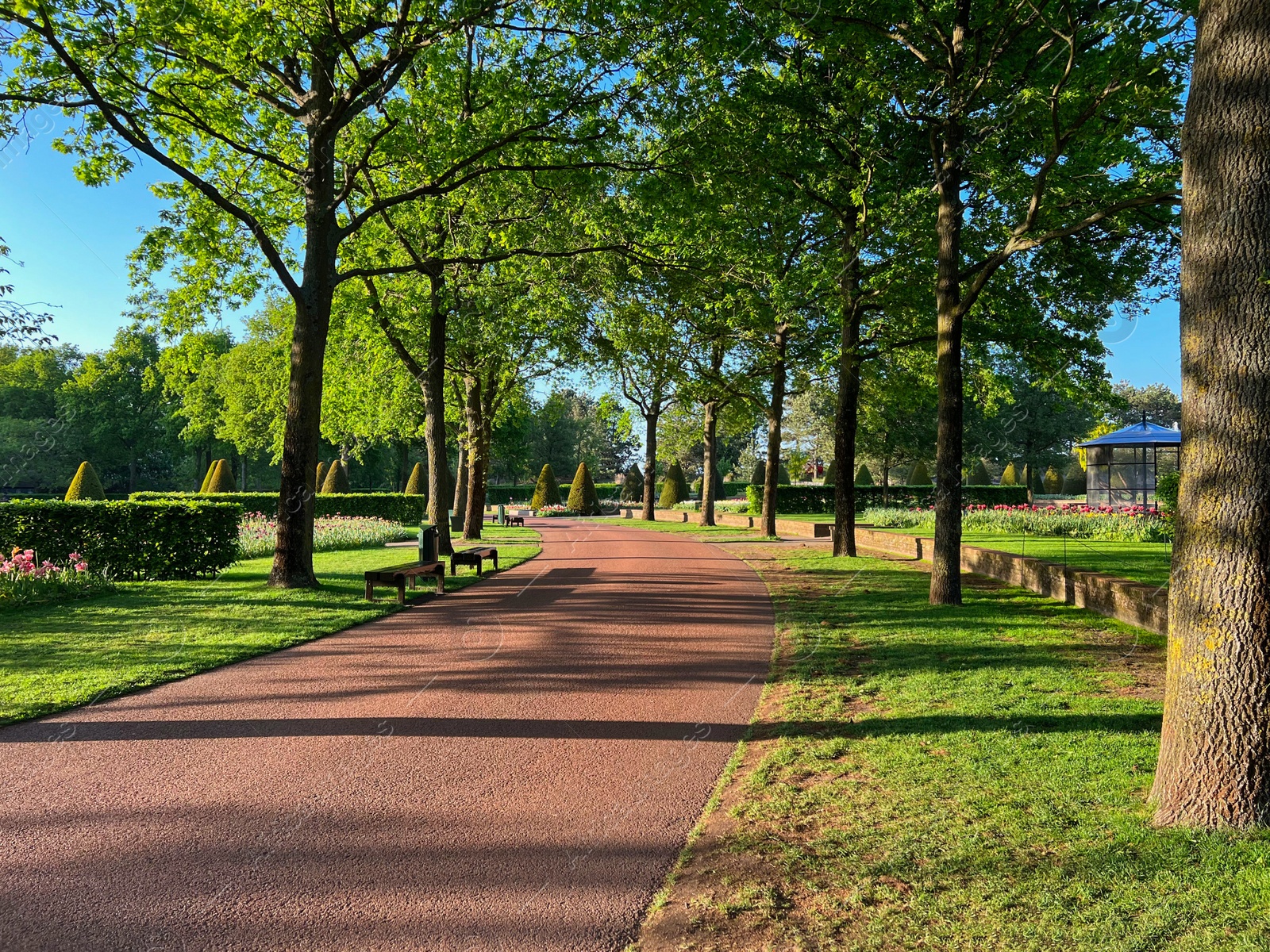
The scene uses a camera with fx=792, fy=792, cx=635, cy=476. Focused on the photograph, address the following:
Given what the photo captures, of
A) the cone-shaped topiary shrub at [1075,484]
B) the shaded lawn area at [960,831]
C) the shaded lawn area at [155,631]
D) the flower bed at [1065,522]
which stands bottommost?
the shaded lawn area at [155,631]

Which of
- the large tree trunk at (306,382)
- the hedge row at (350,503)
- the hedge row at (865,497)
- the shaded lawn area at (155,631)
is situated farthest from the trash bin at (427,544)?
the hedge row at (865,497)

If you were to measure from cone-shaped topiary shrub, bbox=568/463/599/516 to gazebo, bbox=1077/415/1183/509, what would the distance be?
26.2 metres

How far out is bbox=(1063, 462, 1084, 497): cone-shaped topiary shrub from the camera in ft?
153

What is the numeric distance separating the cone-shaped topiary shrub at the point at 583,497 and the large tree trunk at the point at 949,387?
36818 millimetres

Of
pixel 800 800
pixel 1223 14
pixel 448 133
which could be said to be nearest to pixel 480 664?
pixel 800 800

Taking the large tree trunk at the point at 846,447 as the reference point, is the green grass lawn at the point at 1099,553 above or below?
below

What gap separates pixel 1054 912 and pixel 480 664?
19.4 feet

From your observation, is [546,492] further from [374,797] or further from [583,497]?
[374,797]

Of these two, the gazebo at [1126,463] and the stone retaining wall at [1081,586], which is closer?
the stone retaining wall at [1081,586]

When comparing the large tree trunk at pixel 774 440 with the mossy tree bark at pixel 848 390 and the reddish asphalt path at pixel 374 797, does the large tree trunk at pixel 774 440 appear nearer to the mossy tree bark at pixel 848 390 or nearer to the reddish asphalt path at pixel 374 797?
the mossy tree bark at pixel 848 390

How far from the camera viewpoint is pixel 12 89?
11.5 metres

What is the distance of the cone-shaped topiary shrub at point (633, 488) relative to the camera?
55812 millimetres

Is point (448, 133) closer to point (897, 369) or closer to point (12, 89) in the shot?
point (12, 89)

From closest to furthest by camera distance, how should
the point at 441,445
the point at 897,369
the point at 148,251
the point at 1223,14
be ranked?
1. the point at 1223,14
2. the point at 148,251
3. the point at 441,445
4. the point at 897,369
